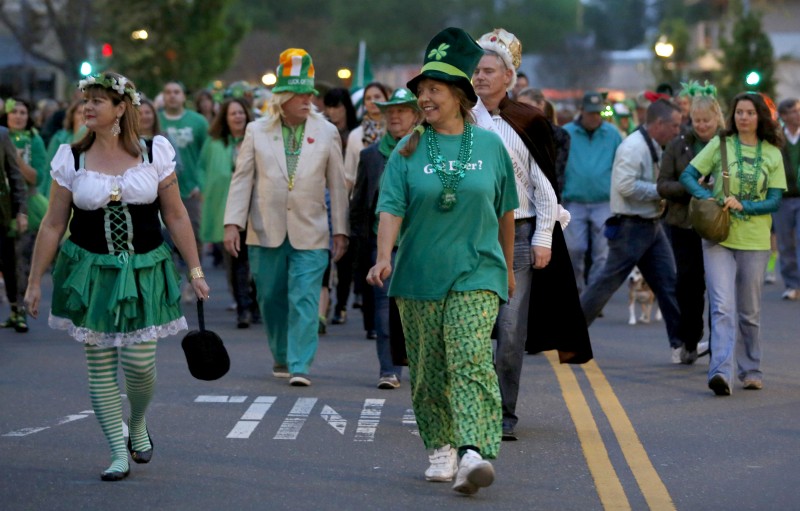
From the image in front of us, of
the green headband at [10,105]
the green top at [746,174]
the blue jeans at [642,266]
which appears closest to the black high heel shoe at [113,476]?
the green top at [746,174]

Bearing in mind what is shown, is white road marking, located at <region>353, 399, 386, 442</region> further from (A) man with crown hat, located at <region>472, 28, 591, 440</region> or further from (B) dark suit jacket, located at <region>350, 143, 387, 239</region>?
(B) dark suit jacket, located at <region>350, 143, 387, 239</region>

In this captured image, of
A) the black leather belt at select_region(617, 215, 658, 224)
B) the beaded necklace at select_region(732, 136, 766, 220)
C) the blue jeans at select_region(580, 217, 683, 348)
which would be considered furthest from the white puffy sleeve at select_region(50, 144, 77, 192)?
the black leather belt at select_region(617, 215, 658, 224)

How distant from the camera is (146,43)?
49406 mm

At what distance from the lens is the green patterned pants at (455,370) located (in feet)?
24.1

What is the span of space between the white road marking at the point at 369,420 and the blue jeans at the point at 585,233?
5166 mm

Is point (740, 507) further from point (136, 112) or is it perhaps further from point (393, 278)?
point (136, 112)

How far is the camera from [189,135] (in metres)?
17.3

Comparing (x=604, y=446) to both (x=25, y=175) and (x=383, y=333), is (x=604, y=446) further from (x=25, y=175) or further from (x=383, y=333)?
(x=25, y=175)

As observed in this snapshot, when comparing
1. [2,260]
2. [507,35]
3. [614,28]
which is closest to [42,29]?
[2,260]

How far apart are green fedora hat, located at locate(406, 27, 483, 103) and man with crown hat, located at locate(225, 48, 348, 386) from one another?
12.7 ft

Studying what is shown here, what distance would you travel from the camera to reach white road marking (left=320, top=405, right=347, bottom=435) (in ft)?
30.7

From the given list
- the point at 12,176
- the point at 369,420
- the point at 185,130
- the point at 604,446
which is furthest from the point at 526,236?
the point at 185,130

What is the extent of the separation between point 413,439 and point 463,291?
68.8 inches

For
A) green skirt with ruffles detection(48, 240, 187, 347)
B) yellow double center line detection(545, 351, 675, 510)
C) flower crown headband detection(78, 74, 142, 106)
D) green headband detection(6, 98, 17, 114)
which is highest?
green headband detection(6, 98, 17, 114)
